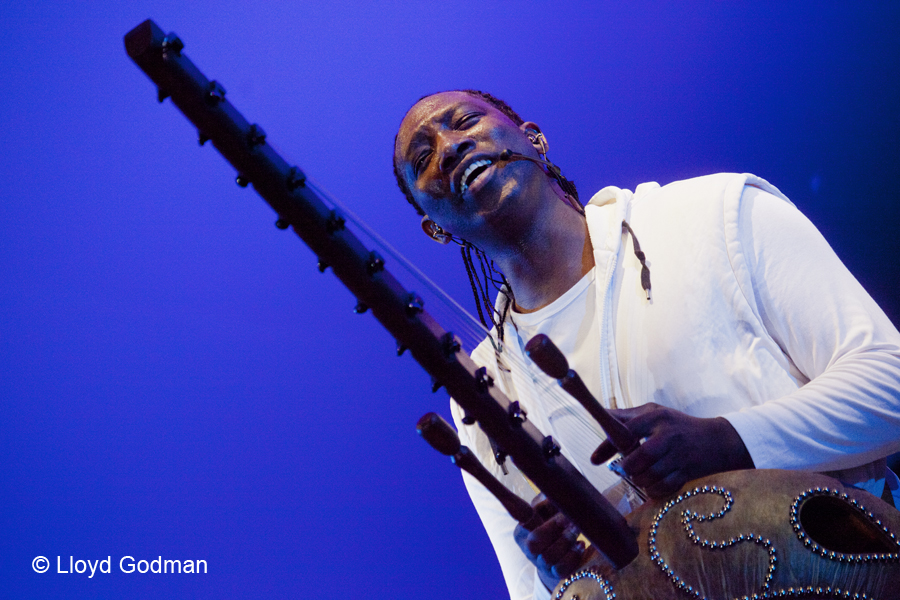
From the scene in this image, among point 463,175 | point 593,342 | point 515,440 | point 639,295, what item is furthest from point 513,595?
point 463,175

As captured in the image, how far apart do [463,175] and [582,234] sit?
341 millimetres

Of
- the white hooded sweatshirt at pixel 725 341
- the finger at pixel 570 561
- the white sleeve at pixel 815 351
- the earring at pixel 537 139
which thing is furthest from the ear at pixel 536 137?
the finger at pixel 570 561

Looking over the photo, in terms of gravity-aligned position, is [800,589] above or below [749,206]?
below

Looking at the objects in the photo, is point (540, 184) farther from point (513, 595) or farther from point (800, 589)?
point (800, 589)

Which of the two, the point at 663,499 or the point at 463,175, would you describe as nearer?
the point at 663,499

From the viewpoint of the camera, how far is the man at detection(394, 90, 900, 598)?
38.1 inches

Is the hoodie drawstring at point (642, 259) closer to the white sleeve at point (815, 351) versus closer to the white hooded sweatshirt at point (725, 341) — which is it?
the white hooded sweatshirt at point (725, 341)

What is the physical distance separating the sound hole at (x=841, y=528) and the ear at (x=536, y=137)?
1.18m

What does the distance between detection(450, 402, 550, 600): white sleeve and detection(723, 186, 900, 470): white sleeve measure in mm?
507

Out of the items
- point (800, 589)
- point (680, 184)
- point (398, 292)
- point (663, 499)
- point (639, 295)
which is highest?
point (680, 184)

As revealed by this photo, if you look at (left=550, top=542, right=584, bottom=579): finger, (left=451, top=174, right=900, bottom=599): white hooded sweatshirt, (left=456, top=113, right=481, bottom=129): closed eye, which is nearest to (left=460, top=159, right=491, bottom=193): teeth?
(left=456, top=113, right=481, bottom=129): closed eye

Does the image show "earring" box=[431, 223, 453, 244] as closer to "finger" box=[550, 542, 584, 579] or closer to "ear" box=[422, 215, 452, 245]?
"ear" box=[422, 215, 452, 245]

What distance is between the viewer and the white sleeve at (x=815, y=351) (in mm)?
985

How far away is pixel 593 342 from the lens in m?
1.46
